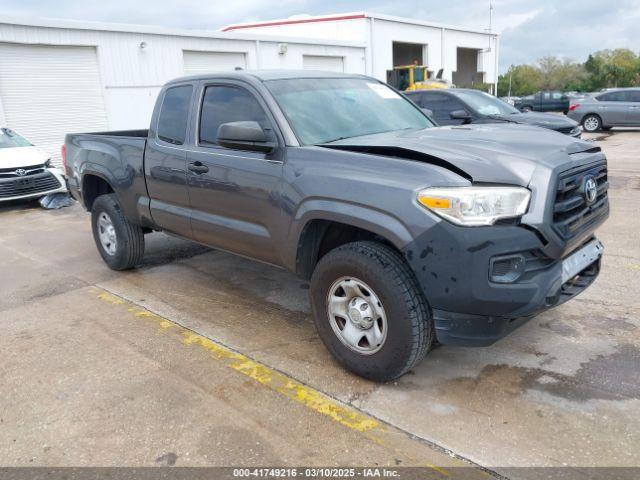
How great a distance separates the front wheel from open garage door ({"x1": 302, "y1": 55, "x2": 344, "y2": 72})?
32.3 ft

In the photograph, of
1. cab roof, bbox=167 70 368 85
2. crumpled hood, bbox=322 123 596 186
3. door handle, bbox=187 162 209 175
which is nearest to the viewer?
crumpled hood, bbox=322 123 596 186

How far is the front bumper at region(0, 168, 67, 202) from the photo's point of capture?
9.73m

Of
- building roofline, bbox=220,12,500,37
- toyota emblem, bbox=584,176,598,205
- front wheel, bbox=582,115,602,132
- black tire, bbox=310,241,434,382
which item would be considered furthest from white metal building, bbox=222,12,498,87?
black tire, bbox=310,241,434,382

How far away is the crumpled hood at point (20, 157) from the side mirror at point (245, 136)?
7829 mm

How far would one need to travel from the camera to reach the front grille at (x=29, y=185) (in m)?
9.73

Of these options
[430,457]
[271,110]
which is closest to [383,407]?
[430,457]

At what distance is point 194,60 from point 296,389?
1668 cm

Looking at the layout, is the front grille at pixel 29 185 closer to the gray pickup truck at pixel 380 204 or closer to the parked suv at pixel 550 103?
the gray pickup truck at pixel 380 204

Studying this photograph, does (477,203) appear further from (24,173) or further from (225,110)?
(24,173)

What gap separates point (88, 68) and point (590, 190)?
15.1 meters

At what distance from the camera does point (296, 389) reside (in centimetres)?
337

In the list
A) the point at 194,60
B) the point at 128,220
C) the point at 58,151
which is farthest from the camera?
the point at 194,60

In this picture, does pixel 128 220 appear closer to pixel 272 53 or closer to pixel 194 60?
pixel 194 60

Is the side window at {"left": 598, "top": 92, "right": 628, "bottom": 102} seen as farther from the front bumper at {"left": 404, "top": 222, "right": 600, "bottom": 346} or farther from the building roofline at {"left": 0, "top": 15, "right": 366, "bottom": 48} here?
the front bumper at {"left": 404, "top": 222, "right": 600, "bottom": 346}
